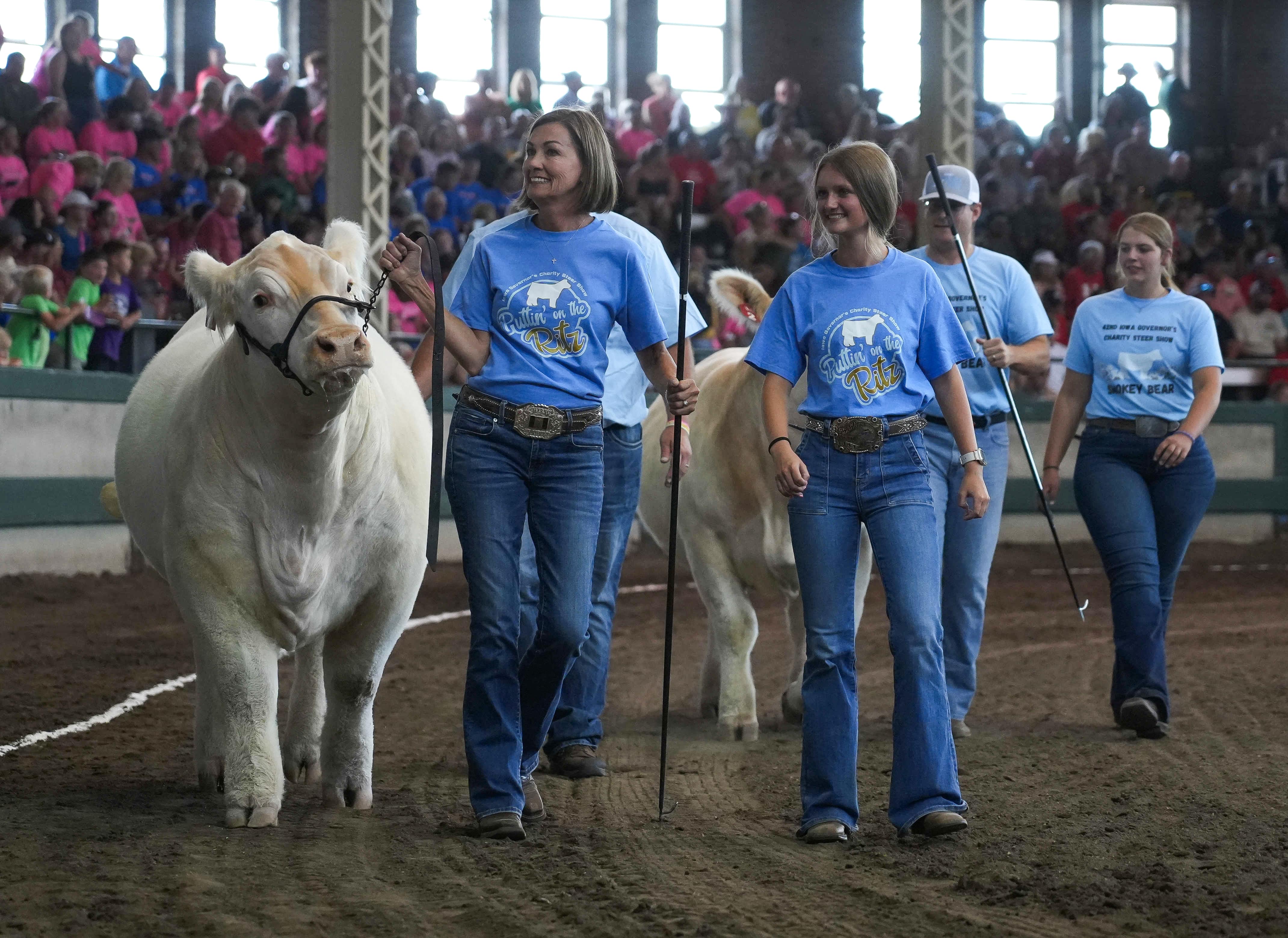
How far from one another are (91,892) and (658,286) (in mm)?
2800

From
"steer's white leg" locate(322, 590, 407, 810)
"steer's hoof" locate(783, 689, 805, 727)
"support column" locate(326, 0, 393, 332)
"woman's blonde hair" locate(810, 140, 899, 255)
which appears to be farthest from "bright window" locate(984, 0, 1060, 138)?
"steer's white leg" locate(322, 590, 407, 810)

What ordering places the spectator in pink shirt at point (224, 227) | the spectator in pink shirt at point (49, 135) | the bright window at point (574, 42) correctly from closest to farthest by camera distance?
1. the spectator in pink shirt at point (224, 227)
2. the spectator in pink shirt at point (49, 135)
3. the bright window at point (574, 42)

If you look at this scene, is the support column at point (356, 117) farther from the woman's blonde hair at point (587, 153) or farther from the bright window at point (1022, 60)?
the bright window at point (1022, 60)

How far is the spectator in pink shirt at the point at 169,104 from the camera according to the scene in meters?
15.9

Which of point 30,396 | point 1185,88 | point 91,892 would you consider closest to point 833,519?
point 91,892

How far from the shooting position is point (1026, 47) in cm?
2528

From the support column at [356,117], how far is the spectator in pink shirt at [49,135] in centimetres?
233

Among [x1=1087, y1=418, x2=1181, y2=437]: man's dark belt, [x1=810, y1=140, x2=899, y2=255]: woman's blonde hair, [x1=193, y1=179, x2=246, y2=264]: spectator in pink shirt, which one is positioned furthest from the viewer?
[x1=193, y1=179, x2=246, y2=264]: spectator in pink shirt

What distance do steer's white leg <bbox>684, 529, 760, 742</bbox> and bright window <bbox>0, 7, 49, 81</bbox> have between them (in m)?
15.7

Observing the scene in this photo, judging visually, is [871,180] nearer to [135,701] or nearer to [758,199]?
[135,701]

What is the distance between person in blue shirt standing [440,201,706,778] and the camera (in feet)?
19.1

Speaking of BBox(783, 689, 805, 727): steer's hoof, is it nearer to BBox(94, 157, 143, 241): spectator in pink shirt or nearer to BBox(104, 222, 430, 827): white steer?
BBox(104, 222, 430, 827): white steer

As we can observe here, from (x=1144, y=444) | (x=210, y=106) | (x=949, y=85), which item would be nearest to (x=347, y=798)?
(x=1144, y=444)

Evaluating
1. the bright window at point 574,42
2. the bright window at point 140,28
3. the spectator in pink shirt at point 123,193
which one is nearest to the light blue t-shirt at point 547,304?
the spectator in pink shirt at point 123,193
